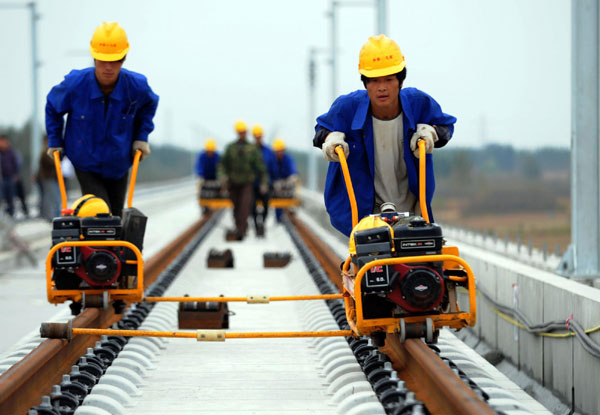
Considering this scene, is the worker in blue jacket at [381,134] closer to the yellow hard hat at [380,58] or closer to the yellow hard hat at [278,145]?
the yellow hard hat at [380,58]

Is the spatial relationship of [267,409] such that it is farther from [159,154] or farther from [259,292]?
[159,154]

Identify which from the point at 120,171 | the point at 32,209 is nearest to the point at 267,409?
the point at 120,171

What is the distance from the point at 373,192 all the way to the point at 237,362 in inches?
63.6

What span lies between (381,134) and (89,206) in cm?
256

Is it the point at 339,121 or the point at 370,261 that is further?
the point at 339,121

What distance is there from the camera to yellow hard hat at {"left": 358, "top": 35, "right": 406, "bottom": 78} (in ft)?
20.9

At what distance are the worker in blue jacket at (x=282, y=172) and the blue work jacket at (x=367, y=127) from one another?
60.9ft

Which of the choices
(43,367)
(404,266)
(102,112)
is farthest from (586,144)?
(43,367)

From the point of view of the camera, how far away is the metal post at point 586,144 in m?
8.91

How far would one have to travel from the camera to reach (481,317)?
898 cm

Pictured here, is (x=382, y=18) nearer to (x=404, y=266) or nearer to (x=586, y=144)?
(x=586, y=144)

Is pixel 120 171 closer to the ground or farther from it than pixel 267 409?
farther from it

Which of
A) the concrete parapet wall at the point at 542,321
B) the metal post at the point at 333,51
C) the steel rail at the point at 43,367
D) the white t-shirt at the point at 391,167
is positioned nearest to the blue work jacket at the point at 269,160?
the metal post at the point at 333,51

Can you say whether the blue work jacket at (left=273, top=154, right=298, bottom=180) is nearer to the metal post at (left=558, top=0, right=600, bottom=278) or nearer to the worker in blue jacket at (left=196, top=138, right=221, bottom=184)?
the worker in blue jacket at (left=196, top=138, right=221, bottom=184)
